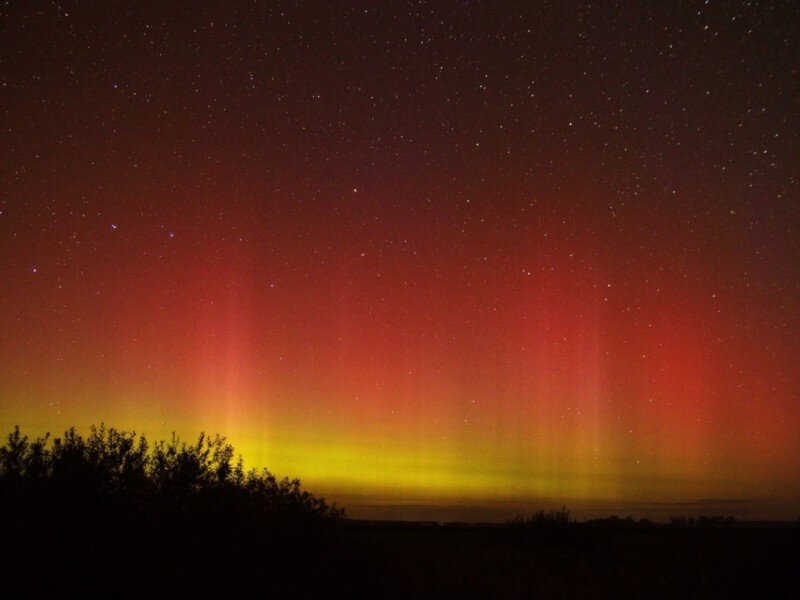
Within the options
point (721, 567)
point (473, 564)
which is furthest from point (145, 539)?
point (721, 567)

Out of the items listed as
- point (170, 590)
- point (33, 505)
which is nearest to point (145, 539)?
point (170, 590)

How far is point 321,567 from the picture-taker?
1462cm

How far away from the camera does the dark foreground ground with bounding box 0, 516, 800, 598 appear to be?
1241 centimetres

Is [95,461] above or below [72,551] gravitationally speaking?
above

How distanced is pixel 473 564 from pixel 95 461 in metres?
9.58

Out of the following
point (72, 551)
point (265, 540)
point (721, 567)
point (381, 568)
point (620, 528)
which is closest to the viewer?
point (72, 551)

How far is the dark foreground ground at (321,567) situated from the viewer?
12.4 metres

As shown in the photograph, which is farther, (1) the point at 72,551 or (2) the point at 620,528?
(2) the point at 620,528

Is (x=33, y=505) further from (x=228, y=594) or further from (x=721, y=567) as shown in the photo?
(x=721, y=567)

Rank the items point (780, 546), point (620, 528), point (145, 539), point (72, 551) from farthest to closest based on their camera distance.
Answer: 1. point (620, 528)
2. point (780, 546)
3. point (145, 539)
4. point (72, 551)

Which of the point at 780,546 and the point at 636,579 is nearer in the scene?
the point at 636,579

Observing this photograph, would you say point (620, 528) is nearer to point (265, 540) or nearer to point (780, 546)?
point (780, 546)

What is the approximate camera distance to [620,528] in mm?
38969

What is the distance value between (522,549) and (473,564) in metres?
6.74
